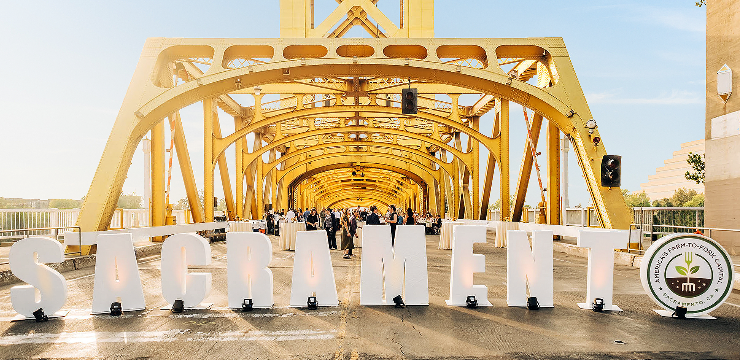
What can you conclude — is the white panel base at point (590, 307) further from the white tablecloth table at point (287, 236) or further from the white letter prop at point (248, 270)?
the white tablecloth table at point (287, 236)

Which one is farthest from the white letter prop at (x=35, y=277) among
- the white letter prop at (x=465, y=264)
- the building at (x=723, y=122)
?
the building at (x=723, y=122)

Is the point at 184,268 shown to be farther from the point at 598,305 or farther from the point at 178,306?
the point at 598,305

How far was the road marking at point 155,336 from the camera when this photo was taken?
6.95 meters

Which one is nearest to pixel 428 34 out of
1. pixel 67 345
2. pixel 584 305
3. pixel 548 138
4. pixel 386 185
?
pixel 548 138

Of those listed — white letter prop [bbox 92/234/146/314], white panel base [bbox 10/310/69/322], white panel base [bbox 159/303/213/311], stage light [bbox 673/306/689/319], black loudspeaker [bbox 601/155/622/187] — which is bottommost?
white panel base [bbox 10/310/69/322]

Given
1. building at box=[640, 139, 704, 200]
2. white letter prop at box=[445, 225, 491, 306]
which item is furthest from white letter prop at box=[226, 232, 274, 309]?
building at box=[640, 139, 704, 200]

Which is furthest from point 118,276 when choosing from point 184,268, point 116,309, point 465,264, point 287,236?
point 287,236

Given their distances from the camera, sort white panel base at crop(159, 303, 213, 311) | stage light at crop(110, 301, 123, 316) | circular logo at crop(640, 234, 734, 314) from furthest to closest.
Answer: white panel base at crop(159, 303, 213, 311) → stage light at crop(110, 301, 123, 316) → circular logo at crop(640, 234, 734, 314)

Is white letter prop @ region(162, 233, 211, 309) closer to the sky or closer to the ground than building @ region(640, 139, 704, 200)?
closer to the ground

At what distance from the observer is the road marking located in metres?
6.95

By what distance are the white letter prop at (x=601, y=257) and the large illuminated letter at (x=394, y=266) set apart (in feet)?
7.04

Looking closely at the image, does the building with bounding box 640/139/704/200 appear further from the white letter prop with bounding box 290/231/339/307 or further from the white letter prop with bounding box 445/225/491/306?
the white letter prop with bounding box 290/231/339/307

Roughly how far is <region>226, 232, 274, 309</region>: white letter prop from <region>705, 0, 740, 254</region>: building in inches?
581

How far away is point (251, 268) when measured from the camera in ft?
29.2
